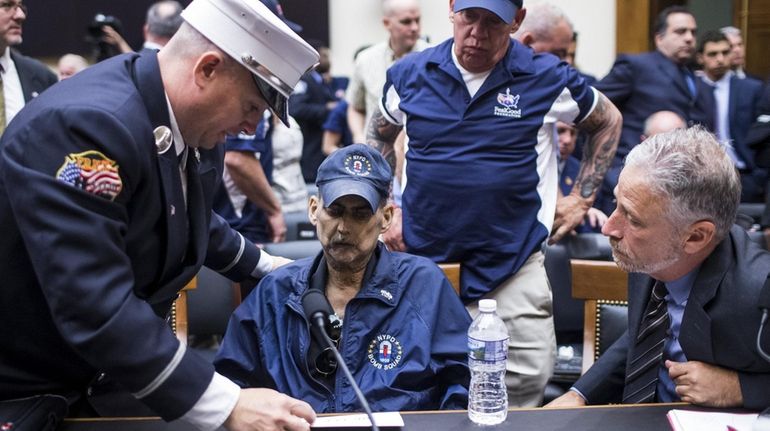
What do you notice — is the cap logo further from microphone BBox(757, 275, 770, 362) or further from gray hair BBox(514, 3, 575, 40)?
gray hair BBox(514, 3, 575, 40)

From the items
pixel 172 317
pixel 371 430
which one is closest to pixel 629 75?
pixel 172 317

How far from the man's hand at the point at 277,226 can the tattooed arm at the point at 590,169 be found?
1236 mm

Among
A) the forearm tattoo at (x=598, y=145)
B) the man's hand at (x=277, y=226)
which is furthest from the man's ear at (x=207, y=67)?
the man's hand at (x=277, y=226)

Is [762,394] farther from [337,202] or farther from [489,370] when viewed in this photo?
[337,202]

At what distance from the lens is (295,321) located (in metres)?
2.18

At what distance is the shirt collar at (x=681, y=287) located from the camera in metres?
1.99

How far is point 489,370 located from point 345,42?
23.1ft

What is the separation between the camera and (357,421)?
1.73 m

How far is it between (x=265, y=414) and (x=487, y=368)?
1.78 feet

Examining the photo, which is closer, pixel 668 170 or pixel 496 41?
pixel 668 170

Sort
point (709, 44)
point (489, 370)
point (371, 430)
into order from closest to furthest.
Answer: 1. point (371, 430)
2. point (489, 370)
3. point (709, 44)

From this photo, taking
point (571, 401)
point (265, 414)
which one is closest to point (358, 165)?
point (571, 401)

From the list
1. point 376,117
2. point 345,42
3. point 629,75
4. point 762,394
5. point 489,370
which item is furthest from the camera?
point 345,42

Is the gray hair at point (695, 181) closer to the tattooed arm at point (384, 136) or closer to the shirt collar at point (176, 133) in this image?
the shirt collar at point (176, 133)
